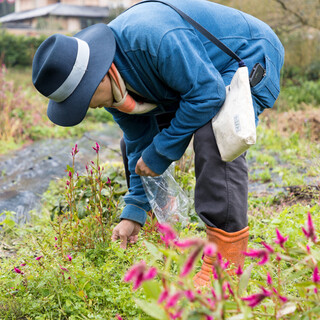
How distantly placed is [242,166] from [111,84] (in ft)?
2.42

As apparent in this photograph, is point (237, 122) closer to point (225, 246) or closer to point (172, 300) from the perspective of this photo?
point (225, 246)

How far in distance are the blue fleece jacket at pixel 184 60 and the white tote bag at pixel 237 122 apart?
0.07 metres

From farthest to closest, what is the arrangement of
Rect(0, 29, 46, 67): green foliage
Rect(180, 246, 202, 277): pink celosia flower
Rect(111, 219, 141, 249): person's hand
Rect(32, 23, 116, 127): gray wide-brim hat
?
Rect(0, 29, 46, 67): green foliage
Rect(111, 219, 141, 249): person's hand
Rect(32, 23, 116, 127): gray wide-brim hat
Rect(180, 246, 202, 277): pink celosia flower

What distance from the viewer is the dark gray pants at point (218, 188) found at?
196cm

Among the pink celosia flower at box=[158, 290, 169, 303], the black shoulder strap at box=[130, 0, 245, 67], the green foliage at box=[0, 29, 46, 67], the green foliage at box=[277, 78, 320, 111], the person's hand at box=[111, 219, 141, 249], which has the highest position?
the black shoulder strap at box=[130, 0, 245, 67]

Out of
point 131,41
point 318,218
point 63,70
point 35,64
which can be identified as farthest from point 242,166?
point 35,64

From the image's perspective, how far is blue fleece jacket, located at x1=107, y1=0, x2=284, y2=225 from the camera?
187 centimetres

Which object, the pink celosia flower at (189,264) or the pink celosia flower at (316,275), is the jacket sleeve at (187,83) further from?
the pink celosia flower at (189,264)

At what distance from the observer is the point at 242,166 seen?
2.05 metres

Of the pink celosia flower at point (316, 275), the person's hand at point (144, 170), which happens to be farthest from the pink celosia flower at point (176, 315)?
the person's hand at point (144, 170)

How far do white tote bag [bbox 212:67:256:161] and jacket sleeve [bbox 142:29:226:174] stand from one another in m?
0.07

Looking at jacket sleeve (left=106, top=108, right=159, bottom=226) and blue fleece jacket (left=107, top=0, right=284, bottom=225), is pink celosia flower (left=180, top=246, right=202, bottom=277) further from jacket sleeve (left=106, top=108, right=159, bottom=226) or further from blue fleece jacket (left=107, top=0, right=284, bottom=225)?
jacket sleeve (left=106, top=108, right=159, bottom=226)

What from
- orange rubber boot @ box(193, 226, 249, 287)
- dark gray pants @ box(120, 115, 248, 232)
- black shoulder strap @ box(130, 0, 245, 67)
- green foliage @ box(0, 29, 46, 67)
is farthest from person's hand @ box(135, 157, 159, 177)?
green foliage @ box(0, 29, 46, 67)

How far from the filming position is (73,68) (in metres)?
1.83
